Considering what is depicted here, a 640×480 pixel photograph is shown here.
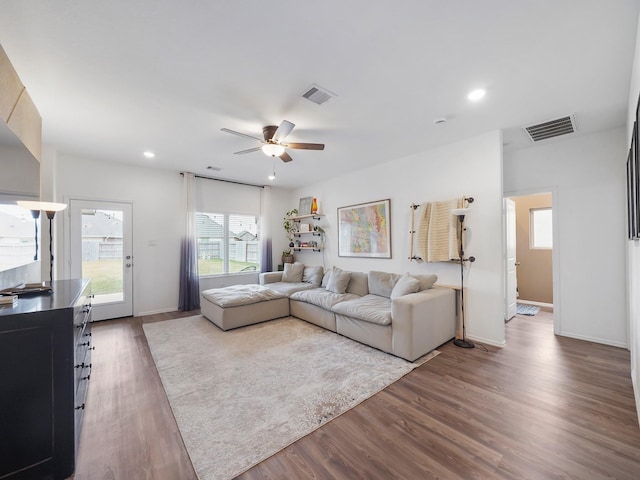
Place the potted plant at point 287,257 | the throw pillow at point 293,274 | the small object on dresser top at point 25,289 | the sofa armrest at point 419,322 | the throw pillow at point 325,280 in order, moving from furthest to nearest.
→ the potted plant at point 287,257 → the throw pillow at point 293,274 → the throw pillow at point 325,280 → the sofa armrest at point 419,322 → the small object on dresser top at point 25,289

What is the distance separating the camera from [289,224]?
682 centimetres

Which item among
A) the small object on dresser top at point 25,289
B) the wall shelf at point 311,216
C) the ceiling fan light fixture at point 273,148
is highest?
the ceiling fan light fixture at point 273,148

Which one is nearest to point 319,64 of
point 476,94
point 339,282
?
point 476,94

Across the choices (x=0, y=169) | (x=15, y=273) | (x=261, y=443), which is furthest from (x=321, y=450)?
(x=0, y=169)

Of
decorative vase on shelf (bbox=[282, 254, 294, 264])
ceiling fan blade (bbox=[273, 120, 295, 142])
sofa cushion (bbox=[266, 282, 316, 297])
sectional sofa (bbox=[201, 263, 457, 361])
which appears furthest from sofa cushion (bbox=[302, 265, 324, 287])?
ceiling fan blade (bbox=[273, 120, 295, 142])

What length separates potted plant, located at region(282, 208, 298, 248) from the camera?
6.66m

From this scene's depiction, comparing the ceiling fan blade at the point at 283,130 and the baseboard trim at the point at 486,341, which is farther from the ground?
the ceiling fan blade at the point at 283,130

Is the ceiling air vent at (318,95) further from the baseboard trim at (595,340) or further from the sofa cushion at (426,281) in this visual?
the baseboard trim at (595,340)

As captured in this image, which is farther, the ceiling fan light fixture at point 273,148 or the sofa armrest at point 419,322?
the ceiling fan light fixture at point 273,148

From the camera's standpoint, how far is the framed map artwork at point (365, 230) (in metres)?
4.62

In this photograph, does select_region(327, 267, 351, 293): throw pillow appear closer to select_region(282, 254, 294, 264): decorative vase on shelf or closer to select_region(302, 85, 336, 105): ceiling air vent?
select_region(282, 254, 294, 264): decorative vase on shelf

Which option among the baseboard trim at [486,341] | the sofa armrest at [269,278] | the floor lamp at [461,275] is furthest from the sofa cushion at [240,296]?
the baseboard trim at [486,341]

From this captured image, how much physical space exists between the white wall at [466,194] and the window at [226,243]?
2.89 m

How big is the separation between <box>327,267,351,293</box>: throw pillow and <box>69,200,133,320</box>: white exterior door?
12.1 ft
